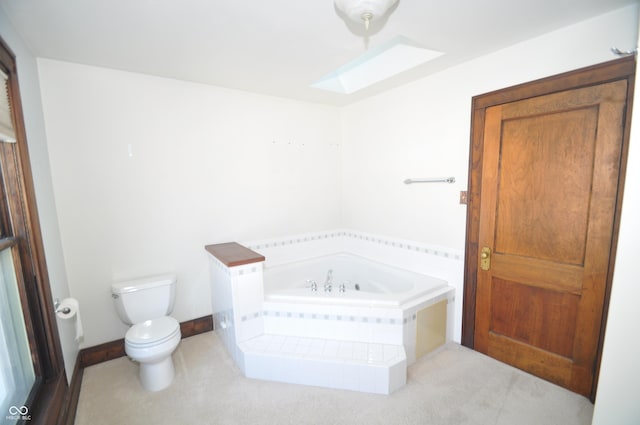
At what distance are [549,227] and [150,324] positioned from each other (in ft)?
9.29

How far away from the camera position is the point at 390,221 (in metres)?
2.93

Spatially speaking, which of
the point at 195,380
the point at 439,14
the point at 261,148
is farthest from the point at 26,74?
the point at 439,14

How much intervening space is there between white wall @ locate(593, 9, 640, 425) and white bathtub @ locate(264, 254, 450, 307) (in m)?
1.14

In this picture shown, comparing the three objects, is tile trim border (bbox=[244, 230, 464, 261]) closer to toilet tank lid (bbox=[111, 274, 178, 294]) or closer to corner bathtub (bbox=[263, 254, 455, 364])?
corner bathtub (bbox=[263, 254, 455, 364])

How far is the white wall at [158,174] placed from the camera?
204 centimetres

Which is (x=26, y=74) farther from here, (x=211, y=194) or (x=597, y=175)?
(x=597, y=175)

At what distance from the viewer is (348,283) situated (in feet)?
10.4

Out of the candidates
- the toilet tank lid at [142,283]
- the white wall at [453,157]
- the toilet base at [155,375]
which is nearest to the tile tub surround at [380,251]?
the white wall at [453,157]

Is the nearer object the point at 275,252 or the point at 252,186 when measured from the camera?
the point at 252,186

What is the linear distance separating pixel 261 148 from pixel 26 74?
1.65 m

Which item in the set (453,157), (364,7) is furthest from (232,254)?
(453,157)

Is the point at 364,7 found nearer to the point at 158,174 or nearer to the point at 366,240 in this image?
the point at 158,174

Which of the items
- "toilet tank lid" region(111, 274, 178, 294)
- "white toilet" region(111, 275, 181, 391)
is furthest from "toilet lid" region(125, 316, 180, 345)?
"toilet tank lid" region(111, 274, 178, 294)

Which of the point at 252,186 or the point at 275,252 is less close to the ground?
the point at 252,186
